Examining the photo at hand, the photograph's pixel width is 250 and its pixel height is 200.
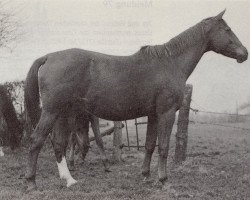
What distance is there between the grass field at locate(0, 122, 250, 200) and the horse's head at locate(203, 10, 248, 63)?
7.74 ft

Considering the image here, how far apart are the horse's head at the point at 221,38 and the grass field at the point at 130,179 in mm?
2360

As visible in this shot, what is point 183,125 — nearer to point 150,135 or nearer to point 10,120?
point 150,135

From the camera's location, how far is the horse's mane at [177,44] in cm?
685

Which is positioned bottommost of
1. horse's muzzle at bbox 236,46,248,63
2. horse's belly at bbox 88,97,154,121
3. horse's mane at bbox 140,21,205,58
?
horse's belly at bbox 88,97,154,121

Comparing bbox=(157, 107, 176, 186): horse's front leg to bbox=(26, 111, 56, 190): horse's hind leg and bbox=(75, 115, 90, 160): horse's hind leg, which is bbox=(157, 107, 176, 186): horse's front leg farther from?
bbox=(75, 115, 90, 160): horse's hind leg

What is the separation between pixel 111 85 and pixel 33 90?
127 cm

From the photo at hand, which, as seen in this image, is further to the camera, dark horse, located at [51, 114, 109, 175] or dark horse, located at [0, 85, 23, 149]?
dark horse, located at [0, 85, 23, 149]

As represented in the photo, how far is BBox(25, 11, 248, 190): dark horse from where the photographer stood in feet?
20.5

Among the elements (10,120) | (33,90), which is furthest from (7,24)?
(33,90)

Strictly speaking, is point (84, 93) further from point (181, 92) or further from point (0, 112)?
point (0, 112)

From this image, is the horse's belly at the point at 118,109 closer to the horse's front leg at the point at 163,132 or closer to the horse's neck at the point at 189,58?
the horse's front leg at the point at 163,132

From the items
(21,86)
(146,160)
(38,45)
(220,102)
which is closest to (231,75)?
(220,102)

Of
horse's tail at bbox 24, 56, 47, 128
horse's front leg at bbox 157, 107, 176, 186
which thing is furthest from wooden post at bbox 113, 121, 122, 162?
horse's tail at bbox 24, 56, 47, 128

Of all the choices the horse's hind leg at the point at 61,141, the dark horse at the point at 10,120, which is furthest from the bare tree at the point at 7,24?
the horse's hind leg at the point at 61,141
